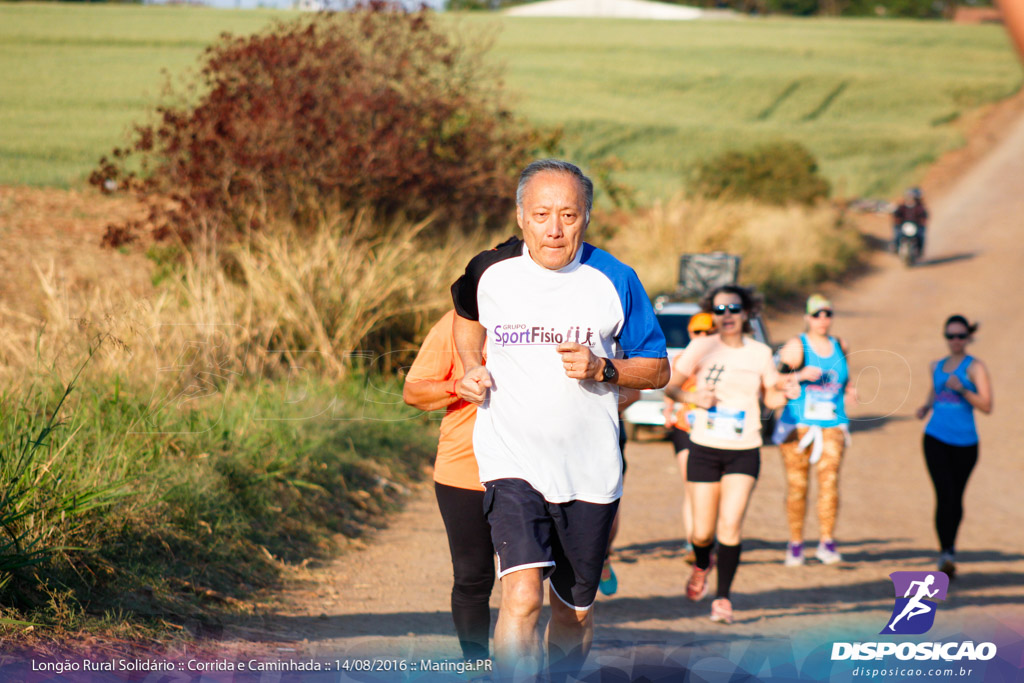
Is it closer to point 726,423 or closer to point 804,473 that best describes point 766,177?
point 804,473

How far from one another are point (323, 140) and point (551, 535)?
9854 millimetres

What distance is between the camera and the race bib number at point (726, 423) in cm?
607

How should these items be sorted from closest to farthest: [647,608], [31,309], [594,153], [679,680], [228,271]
→ [679,680]
[647,608]
[31,309]
[228,271]
[594,153]

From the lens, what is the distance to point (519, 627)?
11.5ft

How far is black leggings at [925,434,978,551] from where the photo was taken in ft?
23.9

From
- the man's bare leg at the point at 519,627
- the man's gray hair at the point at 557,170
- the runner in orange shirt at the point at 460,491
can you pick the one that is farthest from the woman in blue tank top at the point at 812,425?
the man's bare leg at the point at 519,627

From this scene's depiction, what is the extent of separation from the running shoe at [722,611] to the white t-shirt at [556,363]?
257 centimetres

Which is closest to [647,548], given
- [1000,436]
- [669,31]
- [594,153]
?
[1000,436]

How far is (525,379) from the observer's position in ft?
11.9

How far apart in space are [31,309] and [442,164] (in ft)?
21.0

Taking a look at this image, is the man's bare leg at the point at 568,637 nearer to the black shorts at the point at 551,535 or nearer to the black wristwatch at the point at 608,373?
the black shorts at the point at 551,535

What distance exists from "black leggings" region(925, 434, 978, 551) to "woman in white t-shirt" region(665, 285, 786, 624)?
165cm

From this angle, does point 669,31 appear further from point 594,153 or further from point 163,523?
point 163,523

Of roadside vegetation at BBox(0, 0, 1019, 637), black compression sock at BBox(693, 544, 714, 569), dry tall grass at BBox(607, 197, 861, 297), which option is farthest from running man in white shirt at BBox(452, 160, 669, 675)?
dry tall grass at BBox(607, 197, 861, 297)
